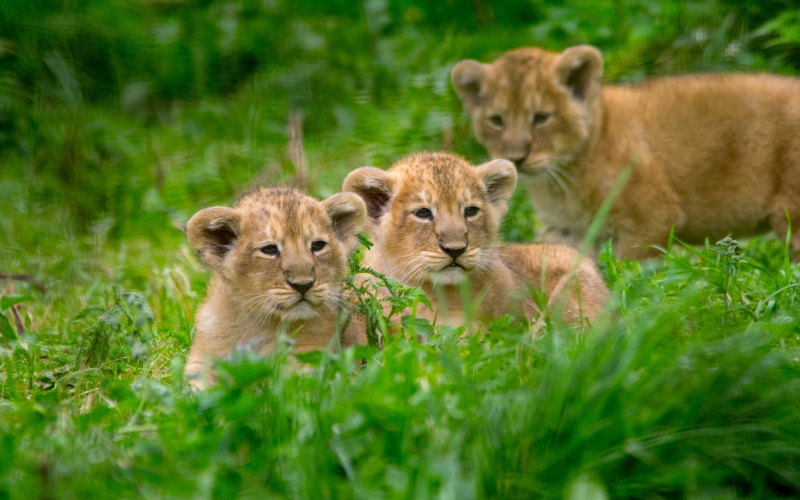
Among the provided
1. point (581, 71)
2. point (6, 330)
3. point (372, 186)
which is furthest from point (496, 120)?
point (6, 330)

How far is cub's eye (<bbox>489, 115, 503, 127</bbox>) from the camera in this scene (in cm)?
689

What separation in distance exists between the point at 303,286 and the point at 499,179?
1804 millimetres

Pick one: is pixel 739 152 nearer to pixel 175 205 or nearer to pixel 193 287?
pixel 193 287

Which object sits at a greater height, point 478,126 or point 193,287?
point 478,126

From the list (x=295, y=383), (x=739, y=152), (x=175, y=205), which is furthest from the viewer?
(x=175, y=205)

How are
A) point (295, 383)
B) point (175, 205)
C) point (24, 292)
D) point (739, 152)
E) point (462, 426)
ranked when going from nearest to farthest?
point (462, 426)
point (295, 383)
point (24, 292)
point (739, 152)
point (175, 205)

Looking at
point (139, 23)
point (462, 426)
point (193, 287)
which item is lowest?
point (193, 287)

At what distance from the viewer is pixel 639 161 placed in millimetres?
6699

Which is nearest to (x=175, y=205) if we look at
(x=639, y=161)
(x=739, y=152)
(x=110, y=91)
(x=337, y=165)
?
(x=337, y=165)

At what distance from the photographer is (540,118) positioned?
267 inches

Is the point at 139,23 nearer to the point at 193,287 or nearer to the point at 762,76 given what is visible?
the point at 193,287

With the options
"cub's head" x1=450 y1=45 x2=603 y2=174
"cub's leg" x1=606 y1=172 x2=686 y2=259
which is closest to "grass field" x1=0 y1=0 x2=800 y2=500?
"cub's leg" x1=606 y1=172 x2=686 y2=259

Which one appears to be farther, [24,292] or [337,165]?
[337,165]

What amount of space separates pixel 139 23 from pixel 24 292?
6.01m
